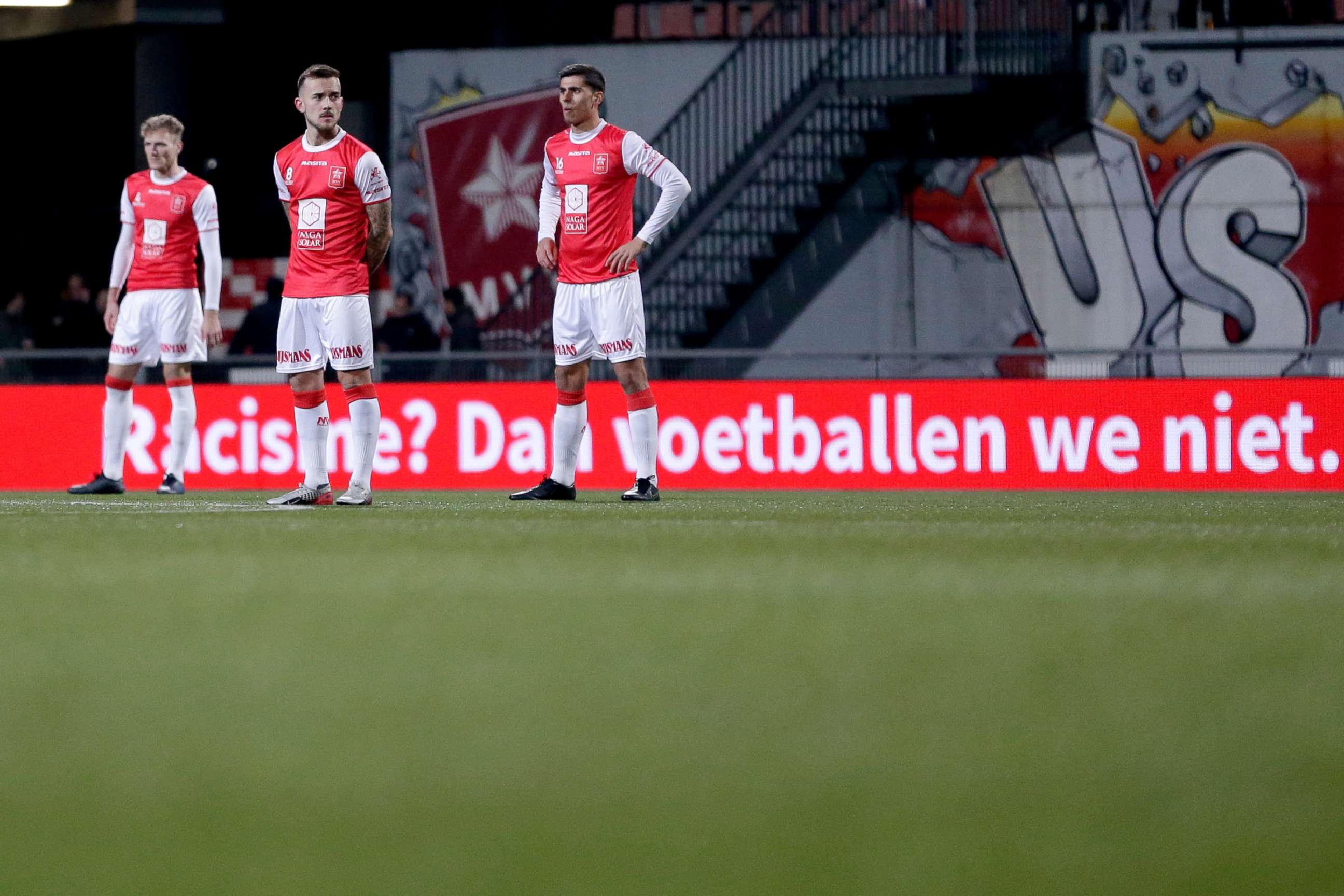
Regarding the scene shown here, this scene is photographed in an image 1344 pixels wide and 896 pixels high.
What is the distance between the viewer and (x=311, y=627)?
336 cm

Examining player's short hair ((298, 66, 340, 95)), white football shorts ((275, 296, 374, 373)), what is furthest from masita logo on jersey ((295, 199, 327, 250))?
player's short hair ((298, 66, 340, 95))

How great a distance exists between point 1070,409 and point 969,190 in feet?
A: 23.3

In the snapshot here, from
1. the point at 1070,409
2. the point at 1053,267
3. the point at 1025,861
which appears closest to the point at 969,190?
the point at 1053,267

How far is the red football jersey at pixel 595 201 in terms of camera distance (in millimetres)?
8680

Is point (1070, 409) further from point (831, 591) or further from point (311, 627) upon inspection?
point (311, 627)

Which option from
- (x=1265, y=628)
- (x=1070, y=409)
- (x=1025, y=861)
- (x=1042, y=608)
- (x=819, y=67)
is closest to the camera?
(x=1025, y=861)

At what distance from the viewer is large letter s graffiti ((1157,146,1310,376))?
18969 millimetres

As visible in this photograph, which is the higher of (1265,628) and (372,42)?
(372,42)

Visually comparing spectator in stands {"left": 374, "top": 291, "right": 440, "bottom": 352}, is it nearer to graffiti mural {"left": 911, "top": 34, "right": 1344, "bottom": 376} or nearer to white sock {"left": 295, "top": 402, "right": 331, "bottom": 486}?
graffiti mural {"left": 911, "top": 34, "right": 1344, "bottom": 376}

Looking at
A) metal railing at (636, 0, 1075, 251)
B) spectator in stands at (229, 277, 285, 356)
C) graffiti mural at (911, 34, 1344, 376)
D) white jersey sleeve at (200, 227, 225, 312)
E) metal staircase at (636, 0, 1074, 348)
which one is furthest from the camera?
graffiti mural at (911, 34, 1344, 376)

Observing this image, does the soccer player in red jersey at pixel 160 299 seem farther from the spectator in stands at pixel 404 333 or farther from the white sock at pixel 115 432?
the spectator in stands at pixel 404 333

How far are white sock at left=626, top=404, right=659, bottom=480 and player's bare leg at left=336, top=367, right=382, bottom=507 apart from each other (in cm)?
125

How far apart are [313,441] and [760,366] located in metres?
6.41

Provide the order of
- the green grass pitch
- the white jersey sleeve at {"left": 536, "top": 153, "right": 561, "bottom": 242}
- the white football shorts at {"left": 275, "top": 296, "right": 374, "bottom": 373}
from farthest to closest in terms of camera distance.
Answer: the white jersey sleeve at {"left": 536, "top": 153, "right": 561, "bottom": 242} < the white football shorts at {"left": 275, "top": 296, "right": 374, "bottom": 373} < the green grass pitch
